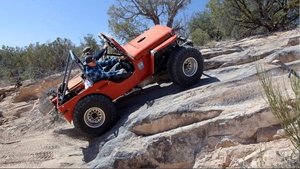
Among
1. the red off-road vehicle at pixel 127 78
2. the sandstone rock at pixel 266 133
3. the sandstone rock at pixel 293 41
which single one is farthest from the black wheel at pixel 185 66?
the sandstone rock at pixel 293 41

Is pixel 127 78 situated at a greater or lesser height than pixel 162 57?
lesser

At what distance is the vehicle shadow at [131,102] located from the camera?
697 centimetres

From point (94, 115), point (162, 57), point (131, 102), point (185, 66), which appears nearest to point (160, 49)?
point (162, 57)

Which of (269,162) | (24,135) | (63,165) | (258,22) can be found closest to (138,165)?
(63,165)

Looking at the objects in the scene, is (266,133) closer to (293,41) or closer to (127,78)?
(127,78)

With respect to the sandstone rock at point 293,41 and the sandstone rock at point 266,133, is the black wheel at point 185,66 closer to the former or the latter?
the sandstone rock at point 266,133

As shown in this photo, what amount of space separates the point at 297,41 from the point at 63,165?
612 cm

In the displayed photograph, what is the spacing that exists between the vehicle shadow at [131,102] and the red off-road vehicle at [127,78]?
0.18 m

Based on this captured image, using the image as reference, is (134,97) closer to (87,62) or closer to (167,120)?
(87,62)

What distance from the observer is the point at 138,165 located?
19.5ft

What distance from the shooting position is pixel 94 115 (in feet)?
23.8

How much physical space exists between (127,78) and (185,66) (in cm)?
119

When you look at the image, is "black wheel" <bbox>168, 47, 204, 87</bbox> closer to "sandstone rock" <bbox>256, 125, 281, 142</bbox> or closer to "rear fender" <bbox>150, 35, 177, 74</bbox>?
"rear fender" <bbox>150, 35, 177, 74</bbox>

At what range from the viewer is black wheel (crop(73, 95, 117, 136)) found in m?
7.13
